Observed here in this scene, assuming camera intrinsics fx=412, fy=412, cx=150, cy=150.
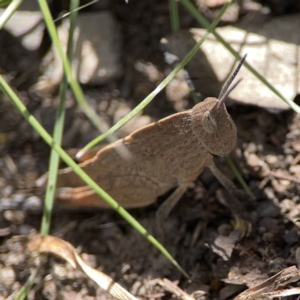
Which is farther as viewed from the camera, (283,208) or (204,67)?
(204,67)

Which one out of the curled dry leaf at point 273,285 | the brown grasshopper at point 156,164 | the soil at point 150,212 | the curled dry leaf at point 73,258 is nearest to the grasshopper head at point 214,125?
the brown grasshopper at point 156,164

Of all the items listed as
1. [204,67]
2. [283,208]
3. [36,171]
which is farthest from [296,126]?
[36,171]

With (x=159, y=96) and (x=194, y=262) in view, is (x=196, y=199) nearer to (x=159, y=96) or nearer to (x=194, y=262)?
(x=194, y=262)

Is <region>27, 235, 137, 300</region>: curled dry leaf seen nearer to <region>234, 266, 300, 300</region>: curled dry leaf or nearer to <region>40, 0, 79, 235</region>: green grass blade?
<region>40, 0, 79, 235</region>: green grass blade

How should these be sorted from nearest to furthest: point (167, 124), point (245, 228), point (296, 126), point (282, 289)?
point (282, 289) < point (167, 124) < point (245, 228) < point (296, 126)

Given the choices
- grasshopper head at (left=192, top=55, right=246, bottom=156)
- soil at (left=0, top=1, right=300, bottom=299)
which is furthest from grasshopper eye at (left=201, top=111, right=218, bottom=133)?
soil at (left=0, top=1, right=300, bottom=299)

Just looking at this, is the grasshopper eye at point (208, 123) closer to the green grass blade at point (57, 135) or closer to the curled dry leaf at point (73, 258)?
the green grass blade at point (57, 135)
